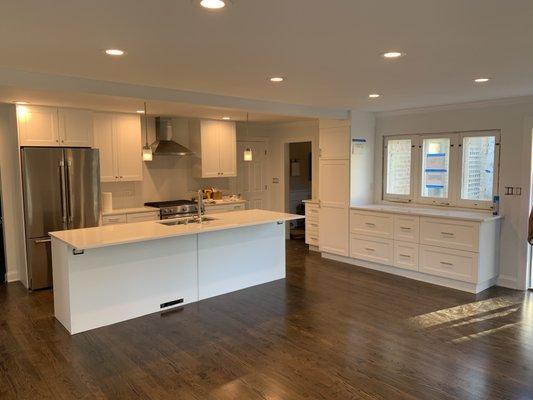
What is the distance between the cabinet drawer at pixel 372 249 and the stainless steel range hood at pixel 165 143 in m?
2.95

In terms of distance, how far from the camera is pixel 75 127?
5297 mm

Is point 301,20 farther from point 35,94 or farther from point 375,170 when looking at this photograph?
point 375,170

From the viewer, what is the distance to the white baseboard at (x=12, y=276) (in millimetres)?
5370

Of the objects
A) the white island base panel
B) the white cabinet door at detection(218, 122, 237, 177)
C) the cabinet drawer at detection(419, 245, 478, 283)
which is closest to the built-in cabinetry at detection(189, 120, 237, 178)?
the white cabinet door at detection(218, 122, 237, 177)

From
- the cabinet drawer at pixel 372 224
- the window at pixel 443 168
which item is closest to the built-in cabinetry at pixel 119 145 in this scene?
the cabinet drawer at pixel 372 224

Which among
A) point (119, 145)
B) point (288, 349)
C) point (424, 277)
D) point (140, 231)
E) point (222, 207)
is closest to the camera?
point (288, 349)

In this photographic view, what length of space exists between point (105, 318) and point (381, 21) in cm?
353

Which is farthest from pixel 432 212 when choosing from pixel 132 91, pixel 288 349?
pixel 132 91

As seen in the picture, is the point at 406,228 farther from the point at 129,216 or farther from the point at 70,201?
the point at 70,201

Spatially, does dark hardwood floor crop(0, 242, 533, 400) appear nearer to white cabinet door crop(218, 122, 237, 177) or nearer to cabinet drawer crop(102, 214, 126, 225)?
cabinet drawer crop(102, 214, 126, 225)

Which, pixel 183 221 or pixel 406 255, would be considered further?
pixel 406 255

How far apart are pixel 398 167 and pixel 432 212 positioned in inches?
43.7

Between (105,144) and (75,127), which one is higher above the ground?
(75,127)

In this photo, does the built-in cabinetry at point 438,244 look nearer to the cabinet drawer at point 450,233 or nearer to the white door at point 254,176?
the cabinet drawer at point 450,233
